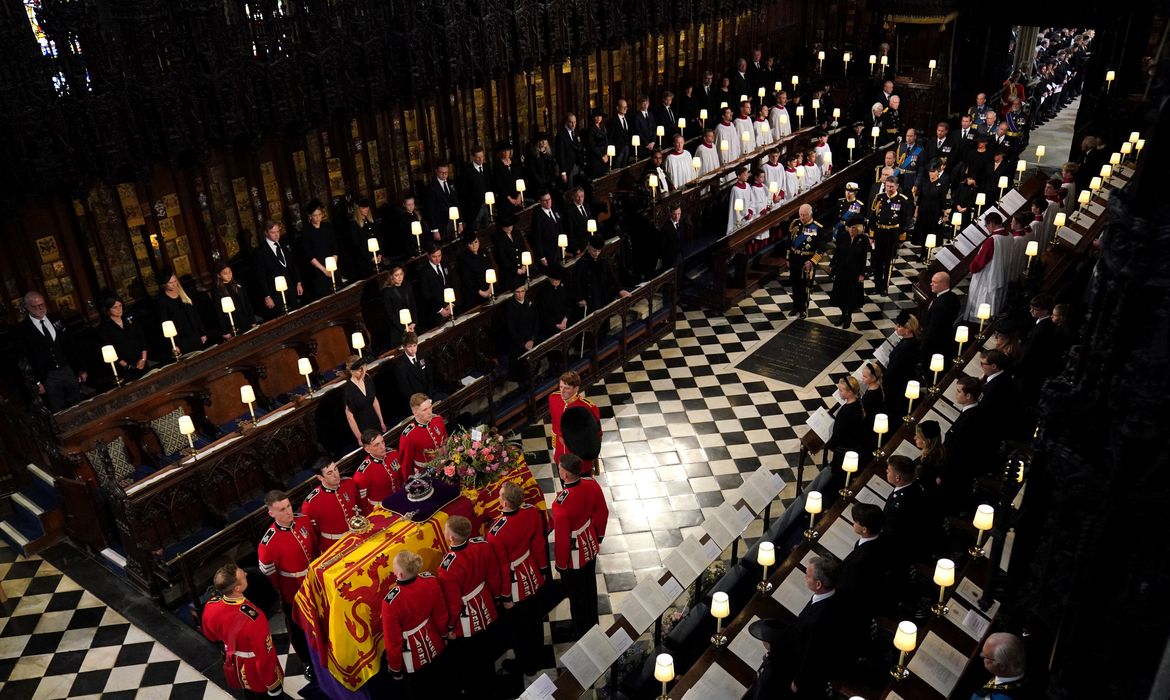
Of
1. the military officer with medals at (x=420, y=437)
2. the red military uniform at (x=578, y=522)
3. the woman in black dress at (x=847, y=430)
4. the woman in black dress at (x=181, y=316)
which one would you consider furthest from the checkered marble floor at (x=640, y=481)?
the woman in black dress at (x=181, y=316)

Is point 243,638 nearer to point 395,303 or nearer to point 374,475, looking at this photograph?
point 374,475

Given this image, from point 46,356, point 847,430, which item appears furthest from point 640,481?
point 46,356

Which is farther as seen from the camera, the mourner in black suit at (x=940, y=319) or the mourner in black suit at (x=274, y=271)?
the mourner in black suit at (x=274, y=271)

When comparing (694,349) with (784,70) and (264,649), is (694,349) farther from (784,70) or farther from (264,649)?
(784,70)

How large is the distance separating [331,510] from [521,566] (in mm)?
1980

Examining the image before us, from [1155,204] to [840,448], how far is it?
6.45 meters

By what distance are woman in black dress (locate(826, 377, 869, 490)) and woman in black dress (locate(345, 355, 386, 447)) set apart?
17.2 feet

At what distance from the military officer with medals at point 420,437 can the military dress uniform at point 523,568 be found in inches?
58.3

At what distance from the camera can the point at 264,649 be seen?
287 inches

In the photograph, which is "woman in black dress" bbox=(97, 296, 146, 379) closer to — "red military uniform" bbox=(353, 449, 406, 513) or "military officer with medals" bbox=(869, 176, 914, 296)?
"red military uniform" bbox=(353, 449, 406, 513)

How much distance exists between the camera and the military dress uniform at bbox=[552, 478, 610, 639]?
7.96 metres

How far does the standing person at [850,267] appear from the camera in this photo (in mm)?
14203

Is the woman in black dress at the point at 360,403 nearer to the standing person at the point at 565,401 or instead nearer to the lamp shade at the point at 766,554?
the standing person at the point at 565,401

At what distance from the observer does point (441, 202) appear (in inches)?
574
